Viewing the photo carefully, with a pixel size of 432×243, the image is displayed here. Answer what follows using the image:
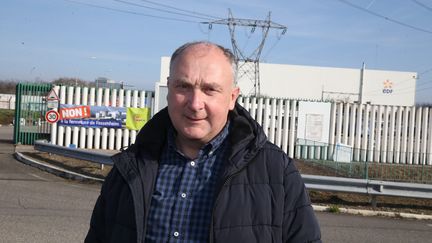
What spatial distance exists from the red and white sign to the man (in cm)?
1813

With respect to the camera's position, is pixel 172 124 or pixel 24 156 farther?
pixel 24 156

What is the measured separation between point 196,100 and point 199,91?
0.15 feet

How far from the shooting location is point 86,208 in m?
8.91

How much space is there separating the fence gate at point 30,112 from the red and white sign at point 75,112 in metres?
1.02

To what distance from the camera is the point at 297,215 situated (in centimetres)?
209

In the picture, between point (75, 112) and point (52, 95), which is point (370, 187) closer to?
point (52, 95)

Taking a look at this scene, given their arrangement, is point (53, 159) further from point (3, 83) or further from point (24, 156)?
point (3, 83)

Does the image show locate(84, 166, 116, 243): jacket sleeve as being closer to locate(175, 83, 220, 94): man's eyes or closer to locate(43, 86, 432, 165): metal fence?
locate(175, 83, 220, 94): man's eyes

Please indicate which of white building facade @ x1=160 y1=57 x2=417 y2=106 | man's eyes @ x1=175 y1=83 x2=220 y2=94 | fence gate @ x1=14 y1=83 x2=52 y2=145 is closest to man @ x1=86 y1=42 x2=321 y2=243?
man's eyes @ x1=175 y1=83 x2=220 y2=94

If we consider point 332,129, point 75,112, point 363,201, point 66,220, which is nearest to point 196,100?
point 66,220

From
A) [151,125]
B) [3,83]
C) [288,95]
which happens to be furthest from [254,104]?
[3,83]

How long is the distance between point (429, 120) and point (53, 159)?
1704 cm

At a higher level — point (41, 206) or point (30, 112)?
point (30, 112)

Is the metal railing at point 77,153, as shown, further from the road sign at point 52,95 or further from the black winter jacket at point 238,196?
the black winter jacket at point 238,196
